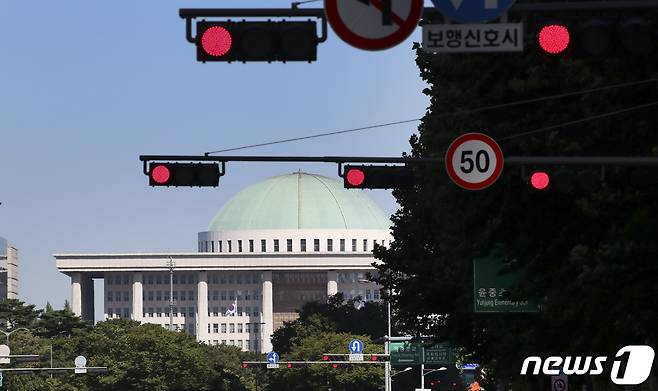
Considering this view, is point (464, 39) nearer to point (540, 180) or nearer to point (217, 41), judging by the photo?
point (217, 41)

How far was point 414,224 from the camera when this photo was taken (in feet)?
230

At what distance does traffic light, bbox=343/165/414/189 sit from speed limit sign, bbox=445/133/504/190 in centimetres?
751

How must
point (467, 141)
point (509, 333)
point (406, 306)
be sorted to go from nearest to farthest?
1. point (467, 141)
2. point (509, 333)
3. point (406, 306)

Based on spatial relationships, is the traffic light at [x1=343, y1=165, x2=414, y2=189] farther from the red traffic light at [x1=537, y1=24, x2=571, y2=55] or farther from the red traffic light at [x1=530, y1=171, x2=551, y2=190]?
the red traffic light at [x1=537, y1=24, x2=571, y2=55]

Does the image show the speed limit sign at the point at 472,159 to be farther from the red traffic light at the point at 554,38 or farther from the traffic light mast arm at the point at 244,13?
the traffic light mast arm at the point at 244,13

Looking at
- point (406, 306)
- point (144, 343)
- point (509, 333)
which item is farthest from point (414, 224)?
point (144, 343)

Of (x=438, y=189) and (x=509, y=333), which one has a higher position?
(x=438, y=189)

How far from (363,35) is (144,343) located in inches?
6038

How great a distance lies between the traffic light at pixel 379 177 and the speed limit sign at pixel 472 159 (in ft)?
24.6

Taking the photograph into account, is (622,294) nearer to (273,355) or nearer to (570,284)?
(570,284)

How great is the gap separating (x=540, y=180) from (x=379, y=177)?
7.60 metres

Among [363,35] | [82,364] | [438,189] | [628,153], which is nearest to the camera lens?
[363,35]

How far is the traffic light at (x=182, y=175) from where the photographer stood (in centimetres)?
3316

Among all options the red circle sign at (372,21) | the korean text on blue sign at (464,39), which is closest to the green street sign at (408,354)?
the korean text on blue sign at (464,39)
